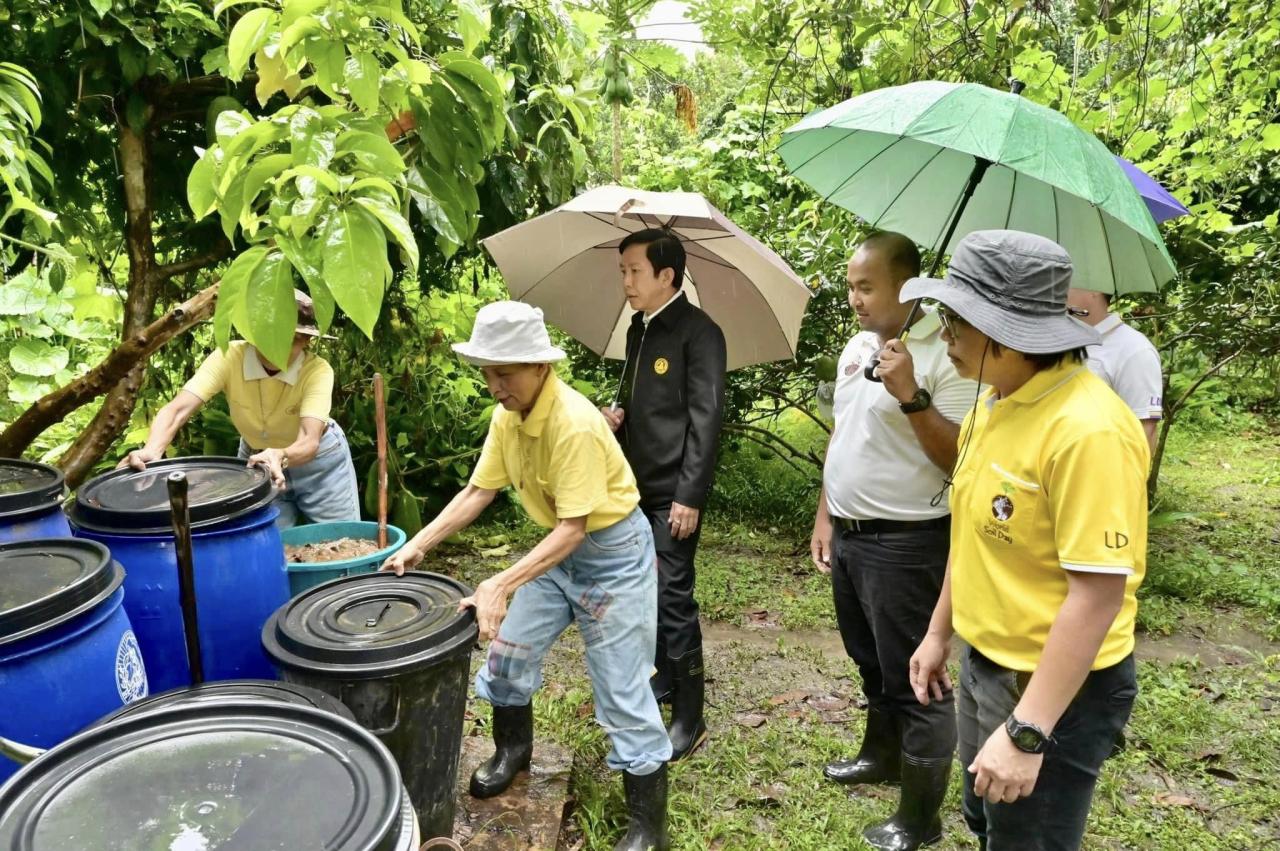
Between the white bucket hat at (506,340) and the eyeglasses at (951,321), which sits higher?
the eyeglasses at (951,321)

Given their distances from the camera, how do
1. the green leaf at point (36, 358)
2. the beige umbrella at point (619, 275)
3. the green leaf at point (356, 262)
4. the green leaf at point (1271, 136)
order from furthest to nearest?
the green leaf at point (1271, 136) < the beige umbrella at point (619, 275) < the green leaf at point (36, 358) < the green leaf at point (356, 262)

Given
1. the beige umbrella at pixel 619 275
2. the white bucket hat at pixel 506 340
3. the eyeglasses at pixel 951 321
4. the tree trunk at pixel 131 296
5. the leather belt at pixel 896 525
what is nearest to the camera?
the eyeglasses at pixel 951 321

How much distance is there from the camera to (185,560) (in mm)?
2012

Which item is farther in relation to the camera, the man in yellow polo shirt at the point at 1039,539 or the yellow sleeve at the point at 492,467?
the yellow sleeve at the point at 492,467

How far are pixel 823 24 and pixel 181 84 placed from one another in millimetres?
2917

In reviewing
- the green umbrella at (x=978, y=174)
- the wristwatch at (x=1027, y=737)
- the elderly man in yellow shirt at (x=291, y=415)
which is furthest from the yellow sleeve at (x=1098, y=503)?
A: the elderly man in yellow shirt at (x=291, y=415)

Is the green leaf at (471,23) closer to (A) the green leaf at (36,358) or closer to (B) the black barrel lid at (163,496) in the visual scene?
(B) the black barrel lid at (163,496)

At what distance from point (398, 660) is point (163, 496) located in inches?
40.9

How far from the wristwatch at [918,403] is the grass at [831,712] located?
1516 mm

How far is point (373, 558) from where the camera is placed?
318 centimetres

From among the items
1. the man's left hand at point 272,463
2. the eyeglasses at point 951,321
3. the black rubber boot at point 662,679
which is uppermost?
the eyeglasses at point 951,321

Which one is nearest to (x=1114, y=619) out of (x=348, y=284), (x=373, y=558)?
(x=348, y=284)

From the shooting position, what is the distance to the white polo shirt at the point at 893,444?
2.46 meters

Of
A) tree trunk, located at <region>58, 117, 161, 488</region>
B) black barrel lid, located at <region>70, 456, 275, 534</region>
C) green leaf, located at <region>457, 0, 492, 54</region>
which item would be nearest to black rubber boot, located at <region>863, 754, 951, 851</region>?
black barrel lid, located at <region>70, 456, 275, 534</region>
